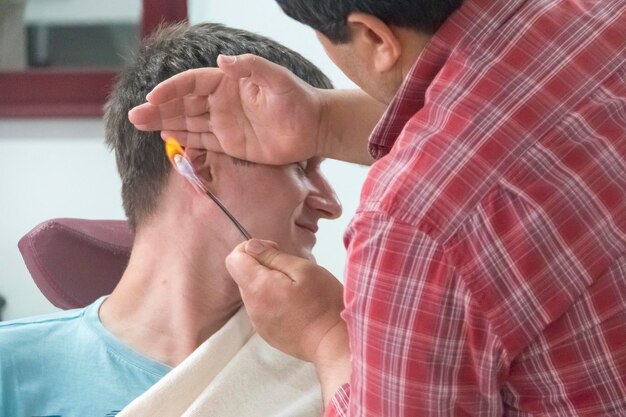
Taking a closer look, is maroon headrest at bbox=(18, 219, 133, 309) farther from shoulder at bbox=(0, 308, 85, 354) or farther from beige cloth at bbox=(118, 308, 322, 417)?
beige cloth at bbox=(118, 308, 322, 417)

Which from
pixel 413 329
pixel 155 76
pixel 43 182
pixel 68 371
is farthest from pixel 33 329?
pixel 43 182

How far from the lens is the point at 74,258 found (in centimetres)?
190

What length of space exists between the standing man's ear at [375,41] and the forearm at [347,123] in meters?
0.51

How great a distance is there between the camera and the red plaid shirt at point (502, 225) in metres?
0.98

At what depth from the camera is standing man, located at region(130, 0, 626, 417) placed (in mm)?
978

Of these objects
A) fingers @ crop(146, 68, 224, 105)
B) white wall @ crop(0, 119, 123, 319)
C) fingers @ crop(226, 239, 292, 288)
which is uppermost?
fingers @ crop(146, 68, 224, 105)

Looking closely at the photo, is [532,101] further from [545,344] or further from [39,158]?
[39,158]

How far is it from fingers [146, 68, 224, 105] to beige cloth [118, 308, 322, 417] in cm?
41

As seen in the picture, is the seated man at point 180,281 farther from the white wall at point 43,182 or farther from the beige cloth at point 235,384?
the white wall at point 43,182

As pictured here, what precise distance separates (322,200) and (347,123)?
16cm

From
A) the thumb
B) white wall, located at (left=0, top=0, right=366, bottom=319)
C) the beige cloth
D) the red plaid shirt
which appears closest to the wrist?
the thumb

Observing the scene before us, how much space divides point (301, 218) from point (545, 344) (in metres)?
0.77

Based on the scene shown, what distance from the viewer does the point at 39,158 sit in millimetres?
2855

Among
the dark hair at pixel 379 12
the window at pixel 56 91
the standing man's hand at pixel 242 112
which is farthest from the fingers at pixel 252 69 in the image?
the window at pixel 56 91
